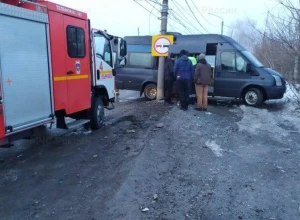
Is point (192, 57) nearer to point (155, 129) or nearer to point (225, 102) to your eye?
point (225, 102)

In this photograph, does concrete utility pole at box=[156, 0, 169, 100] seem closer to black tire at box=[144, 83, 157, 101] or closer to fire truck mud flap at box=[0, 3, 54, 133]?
black tire at box=[144, 83, 157, 101]

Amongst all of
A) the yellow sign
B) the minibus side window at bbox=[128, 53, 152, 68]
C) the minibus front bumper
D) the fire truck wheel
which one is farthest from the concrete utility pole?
the fire truck wheel

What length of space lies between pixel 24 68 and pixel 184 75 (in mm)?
5677

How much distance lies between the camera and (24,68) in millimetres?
5254

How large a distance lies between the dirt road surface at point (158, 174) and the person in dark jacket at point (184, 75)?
1787mm

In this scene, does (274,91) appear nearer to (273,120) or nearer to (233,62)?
(233,62)

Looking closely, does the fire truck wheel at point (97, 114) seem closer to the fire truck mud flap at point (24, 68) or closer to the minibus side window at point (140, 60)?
the fire truck mud flap at point (24, 68)

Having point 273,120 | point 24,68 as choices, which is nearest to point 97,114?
point 24,68

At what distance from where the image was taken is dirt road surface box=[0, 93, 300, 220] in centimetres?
407

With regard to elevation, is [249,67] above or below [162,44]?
below

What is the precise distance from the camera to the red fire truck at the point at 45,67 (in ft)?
16.2

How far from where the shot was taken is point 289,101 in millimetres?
12836

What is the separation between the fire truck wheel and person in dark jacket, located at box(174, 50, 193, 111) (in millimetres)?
2716

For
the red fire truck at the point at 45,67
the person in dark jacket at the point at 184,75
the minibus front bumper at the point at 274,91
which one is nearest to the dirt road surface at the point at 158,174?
the red fire truck at the point at 45,67
